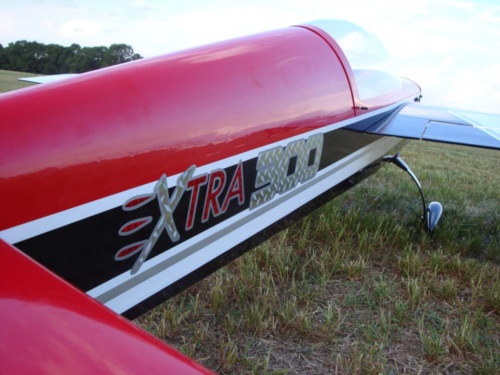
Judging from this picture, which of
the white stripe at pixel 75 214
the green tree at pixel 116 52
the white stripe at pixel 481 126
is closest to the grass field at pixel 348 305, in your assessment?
the white stripe at pixel 481 126

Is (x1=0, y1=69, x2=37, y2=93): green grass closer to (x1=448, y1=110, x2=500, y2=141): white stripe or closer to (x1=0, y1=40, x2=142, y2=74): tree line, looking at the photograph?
(x1=0, y1=40, x2=142, y2=74): tree line

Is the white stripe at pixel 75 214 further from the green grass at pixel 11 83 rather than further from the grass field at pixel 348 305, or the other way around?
the green grass at pixel 11 83

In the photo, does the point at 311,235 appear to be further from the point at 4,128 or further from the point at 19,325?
the point at 19,325

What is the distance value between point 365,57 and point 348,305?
1721mm

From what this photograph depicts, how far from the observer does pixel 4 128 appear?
107 cm

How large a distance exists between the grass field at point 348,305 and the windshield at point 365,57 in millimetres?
976

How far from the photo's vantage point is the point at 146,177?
128 centimetres

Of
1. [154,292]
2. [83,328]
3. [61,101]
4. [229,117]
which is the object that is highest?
[61,101]

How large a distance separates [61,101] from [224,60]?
0.72m

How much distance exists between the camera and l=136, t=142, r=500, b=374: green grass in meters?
1.95

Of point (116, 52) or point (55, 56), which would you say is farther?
point (55, 56)

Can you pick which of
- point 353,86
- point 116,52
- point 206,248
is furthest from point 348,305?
point 116,52

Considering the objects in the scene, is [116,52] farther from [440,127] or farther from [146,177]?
[146,177]

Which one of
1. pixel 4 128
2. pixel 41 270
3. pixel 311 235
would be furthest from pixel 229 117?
pixel 311 235
